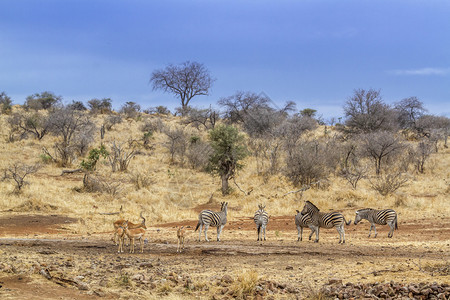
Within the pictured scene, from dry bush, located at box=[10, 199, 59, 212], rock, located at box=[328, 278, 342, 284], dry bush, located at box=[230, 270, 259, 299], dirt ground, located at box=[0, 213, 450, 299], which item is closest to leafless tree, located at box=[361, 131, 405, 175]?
dirt ground, located at box=[0, 213, 450, 299]

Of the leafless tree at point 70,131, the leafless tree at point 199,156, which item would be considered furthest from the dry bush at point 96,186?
the leafless tree at point 199,156

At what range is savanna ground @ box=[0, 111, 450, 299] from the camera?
8.37 m

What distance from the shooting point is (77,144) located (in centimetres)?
3516

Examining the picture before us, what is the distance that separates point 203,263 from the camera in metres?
10.4

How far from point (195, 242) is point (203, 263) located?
334cm

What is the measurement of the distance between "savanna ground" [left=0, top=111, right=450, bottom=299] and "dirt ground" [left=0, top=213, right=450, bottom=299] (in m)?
0.03

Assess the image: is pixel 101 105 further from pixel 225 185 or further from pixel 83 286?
pixel 83 286

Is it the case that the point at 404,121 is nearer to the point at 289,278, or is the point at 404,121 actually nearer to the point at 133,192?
the point at 133,192

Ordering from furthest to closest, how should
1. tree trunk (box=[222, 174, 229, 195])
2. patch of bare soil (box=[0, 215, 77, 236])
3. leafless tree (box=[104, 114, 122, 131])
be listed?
leafless tree (box=[104, 114, 122, 131]), tree trunk (box=[222, 174, 229, 195]), patch of bare soil (box=[0, 215, 77, 236])

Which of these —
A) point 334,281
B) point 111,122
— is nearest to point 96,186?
point 334,281

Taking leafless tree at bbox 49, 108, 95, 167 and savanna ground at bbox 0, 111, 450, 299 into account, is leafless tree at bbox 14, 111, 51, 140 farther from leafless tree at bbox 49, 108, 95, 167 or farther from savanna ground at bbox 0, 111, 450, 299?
savanna ground at bbox 0, 111, 450, 299

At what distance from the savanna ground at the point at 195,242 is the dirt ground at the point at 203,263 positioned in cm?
3

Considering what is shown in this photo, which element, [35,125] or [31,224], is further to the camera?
[35,125]

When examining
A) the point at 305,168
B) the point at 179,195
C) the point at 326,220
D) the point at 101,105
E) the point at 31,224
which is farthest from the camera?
the point at 101,105
